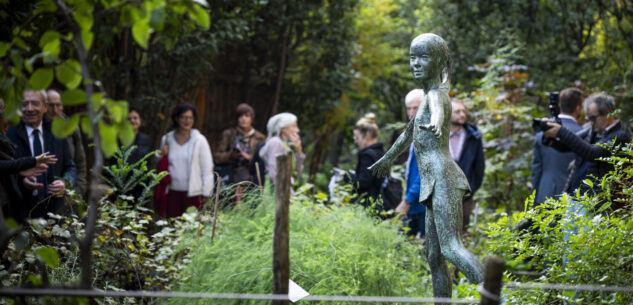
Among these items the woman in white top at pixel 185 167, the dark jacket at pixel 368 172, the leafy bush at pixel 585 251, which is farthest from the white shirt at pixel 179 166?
the leafy bush at pixel 585 251

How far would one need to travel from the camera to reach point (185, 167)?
259 inches

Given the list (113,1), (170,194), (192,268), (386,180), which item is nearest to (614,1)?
(386,180)

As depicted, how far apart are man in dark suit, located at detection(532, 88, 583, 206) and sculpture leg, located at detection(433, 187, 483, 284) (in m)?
2.41

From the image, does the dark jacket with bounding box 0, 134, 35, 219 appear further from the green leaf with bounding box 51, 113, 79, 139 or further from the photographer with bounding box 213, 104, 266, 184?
the photographer with bounding box 213, 104, 266, 184

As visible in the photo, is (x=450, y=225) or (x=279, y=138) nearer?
(x=450, y=225)

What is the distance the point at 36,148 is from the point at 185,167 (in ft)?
5.98

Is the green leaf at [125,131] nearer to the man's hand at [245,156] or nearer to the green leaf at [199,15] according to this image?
the green leaf at [199,15]

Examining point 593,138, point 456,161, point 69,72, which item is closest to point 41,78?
point 69,72

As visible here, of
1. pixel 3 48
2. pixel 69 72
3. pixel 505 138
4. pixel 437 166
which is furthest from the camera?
pixel 505 138

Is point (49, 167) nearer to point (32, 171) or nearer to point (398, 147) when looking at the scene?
point (32, 171)

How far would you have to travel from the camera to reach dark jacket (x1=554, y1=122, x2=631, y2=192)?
188 inches

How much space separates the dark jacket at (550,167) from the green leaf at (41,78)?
13.9 feet

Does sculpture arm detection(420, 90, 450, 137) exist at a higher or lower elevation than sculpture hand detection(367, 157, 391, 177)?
higher

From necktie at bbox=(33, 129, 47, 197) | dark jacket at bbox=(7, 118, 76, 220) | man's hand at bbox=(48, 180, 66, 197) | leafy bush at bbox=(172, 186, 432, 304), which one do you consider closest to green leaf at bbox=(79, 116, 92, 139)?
leafy bush at bbox=(172, 186, 432, 304)
